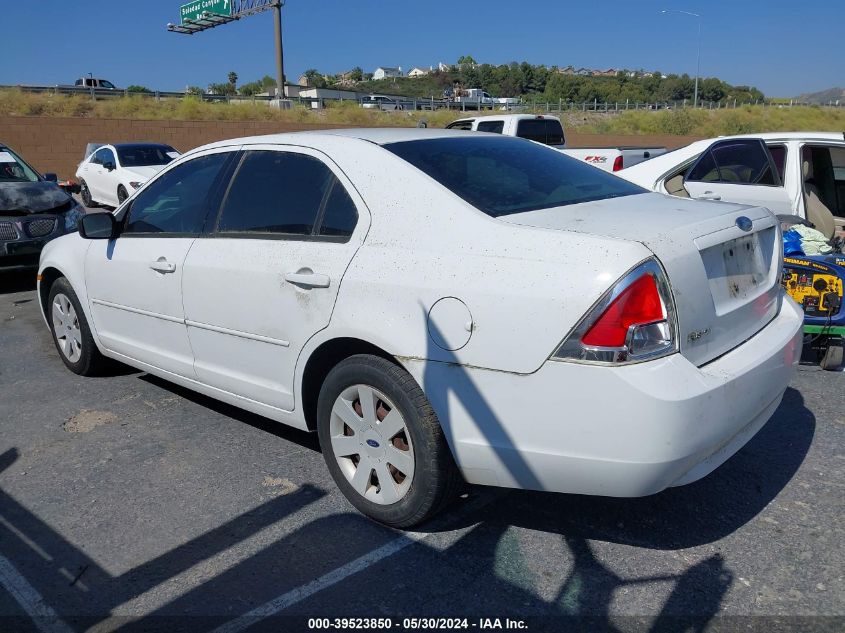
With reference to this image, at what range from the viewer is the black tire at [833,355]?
17.1ft

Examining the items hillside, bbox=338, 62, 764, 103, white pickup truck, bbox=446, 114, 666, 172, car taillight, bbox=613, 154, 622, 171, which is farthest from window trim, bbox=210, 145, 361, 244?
hillside, bbox=338, 62, 764, 103

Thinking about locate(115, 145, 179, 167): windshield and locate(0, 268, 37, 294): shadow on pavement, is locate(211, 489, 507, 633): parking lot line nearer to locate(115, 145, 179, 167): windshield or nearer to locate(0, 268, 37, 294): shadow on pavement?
locate(0, 268, 37, 294): shadow on pavement

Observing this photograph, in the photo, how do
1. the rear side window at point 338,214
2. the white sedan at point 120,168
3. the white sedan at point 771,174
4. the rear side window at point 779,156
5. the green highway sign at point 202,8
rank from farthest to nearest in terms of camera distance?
the green highway sign at point 202,8
the white sedan at point 120,168
the rear side window at point 779,156
the white sedan at point 771,174
the rear side window at point 338,214

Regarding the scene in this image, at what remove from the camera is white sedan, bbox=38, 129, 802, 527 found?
2.60 m

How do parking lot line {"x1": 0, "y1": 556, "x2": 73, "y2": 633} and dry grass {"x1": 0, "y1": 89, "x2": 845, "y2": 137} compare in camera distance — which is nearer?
parking lot line {"x1": 0, "y1": 556, "x2": 73, "y2": 633}

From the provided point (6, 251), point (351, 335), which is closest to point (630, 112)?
point (6, 251)

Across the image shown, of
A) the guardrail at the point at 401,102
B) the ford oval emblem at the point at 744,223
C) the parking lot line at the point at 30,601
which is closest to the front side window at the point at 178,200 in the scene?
the parking lot line at the point at 30,601

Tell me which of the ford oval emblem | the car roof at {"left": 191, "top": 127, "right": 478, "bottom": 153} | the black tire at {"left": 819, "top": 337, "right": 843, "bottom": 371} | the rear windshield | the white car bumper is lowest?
the black tire at {"left": 819, "top": 337, "right": 843, "bottom": 371}

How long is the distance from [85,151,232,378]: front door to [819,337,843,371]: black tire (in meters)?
4.21

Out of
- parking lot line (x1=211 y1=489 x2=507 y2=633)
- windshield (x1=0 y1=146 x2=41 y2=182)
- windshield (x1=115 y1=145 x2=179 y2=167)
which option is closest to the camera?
parking lot line (x1=211 y1=489 x2=507 y2=633)

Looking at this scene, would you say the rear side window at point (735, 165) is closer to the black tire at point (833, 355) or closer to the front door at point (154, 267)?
the black tire at point (833, 355)

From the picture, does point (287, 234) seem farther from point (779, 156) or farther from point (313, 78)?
point (313, 78)

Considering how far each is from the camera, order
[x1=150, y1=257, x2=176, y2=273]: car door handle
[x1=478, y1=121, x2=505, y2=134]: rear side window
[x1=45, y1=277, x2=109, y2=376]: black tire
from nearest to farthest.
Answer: [x1=150, y1=257, x2=176, y2=273]: car door handle, [x1=45, y1=277, x2=109, y2=376]: black tire, [x1=478, y1=121, x2=505, y2=134]: rear side window

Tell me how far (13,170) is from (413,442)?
851 centimetres
